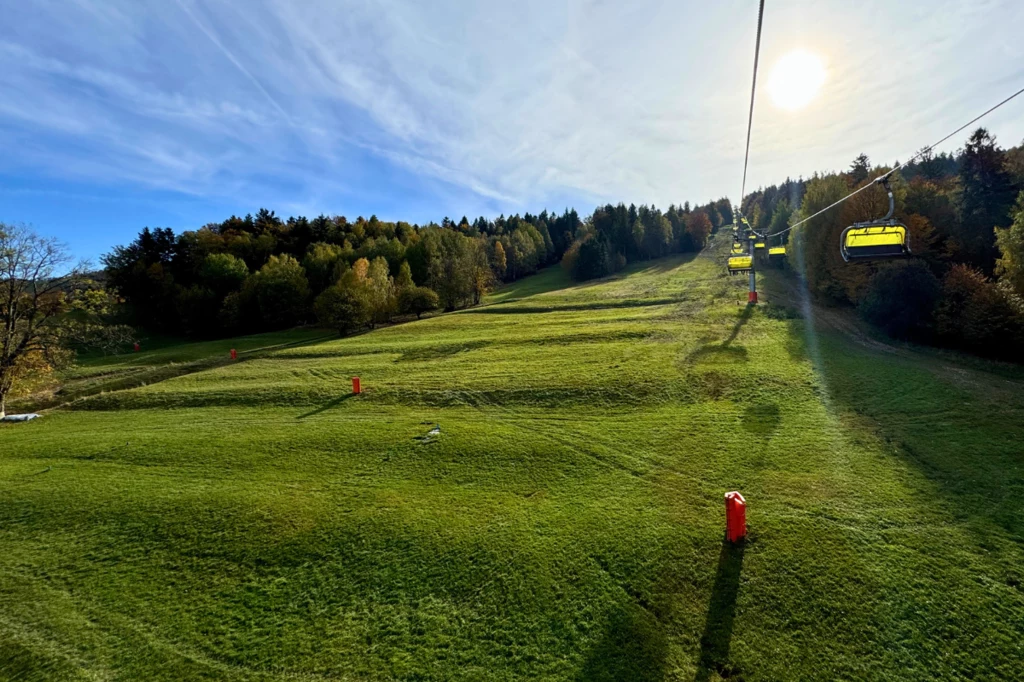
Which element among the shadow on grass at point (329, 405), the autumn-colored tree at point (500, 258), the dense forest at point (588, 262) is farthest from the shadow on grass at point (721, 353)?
the autumn-colored tree at point (500, 258)

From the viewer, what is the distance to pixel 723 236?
117 metres

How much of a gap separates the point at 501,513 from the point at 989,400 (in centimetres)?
2120

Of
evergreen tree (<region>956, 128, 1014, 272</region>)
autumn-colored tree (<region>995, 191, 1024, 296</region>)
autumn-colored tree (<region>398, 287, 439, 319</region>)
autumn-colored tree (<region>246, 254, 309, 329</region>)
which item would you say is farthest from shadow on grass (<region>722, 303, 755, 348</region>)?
autumn-colored tree (<region>246, 254, 309, 329</region>)

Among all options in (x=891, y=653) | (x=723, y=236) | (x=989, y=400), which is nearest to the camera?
(x=891, y=653)

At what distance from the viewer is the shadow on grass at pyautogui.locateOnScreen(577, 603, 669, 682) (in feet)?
24.2

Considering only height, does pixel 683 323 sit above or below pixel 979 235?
below

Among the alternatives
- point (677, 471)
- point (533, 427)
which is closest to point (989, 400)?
point (677, 471)

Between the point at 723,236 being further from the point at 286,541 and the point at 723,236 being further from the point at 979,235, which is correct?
the point at 286,541

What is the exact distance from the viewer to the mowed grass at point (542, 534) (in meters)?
7.90

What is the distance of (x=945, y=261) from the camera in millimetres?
35812

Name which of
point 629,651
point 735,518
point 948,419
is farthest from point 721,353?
point 629,651

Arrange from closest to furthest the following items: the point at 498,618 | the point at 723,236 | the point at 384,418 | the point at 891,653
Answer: the point at 891,653 < the point at 498,618 < the point at 384,418 < the point at 723,236

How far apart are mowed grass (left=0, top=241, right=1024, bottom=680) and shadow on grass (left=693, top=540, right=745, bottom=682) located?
46mm

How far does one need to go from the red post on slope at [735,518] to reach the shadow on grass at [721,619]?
0.18 metres
